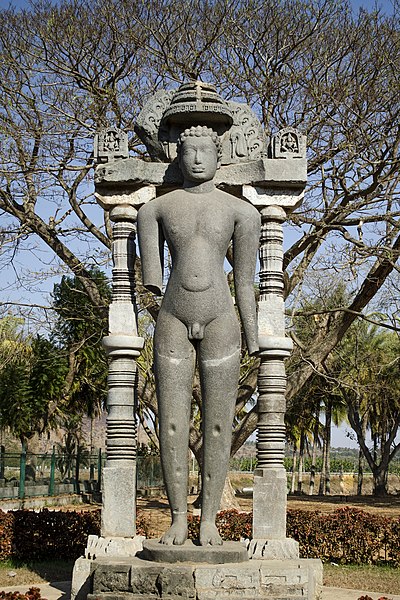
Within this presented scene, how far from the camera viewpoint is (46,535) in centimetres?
1027

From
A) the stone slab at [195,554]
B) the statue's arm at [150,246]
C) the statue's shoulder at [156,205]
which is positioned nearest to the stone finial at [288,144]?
the statue's shoulder at [156,205]

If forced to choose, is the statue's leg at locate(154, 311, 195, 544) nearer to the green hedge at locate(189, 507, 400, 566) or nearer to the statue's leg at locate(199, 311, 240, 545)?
the statue's leg at locate(199, 311, 240, 545)

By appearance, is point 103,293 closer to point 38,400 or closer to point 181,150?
point 38,400

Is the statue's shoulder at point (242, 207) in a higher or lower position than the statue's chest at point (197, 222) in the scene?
higher

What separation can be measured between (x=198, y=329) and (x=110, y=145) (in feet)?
6.76

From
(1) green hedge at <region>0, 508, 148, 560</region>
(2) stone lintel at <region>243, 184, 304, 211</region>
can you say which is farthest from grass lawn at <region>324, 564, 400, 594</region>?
(2) stone lintel at <region>243, 184, 304, 211</region>

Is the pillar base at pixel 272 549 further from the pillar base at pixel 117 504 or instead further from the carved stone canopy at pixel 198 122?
the carved stone canopy at pixel 198 122

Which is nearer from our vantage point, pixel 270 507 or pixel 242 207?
pixel 242 207

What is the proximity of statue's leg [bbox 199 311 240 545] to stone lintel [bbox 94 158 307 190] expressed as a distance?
1.41 meters

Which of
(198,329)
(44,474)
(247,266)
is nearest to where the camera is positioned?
(198,329)

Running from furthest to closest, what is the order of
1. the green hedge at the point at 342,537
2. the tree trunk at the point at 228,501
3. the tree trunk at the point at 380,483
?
the tree trunk at the point at 380,483 → the tree trunk at the point at 228,501 → the green hedge at the point at 342,537

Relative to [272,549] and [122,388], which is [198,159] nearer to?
[122,388]

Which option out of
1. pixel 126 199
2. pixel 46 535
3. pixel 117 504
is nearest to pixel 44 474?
pixel 46 535

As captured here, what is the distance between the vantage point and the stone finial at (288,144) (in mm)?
6867
